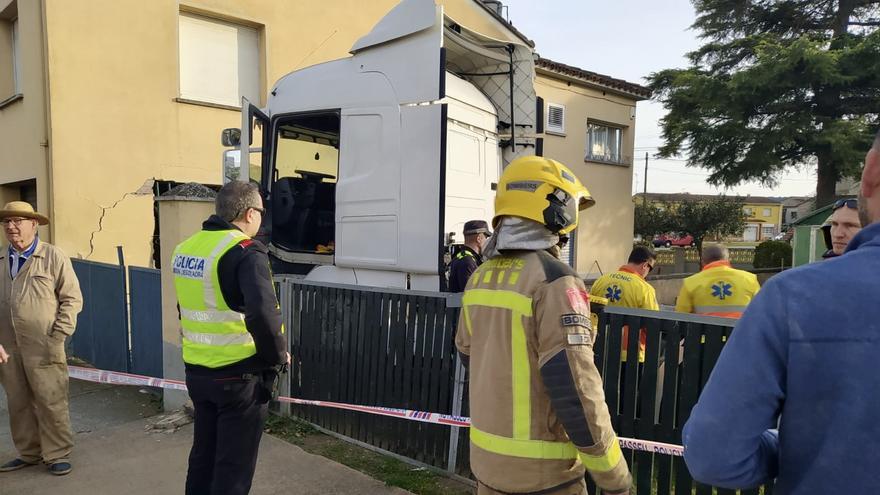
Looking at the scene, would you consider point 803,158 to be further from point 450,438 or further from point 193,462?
point 193,462

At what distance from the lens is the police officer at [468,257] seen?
14.9 ft

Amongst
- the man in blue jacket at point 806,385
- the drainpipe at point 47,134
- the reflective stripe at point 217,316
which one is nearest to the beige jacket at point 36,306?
the reflective stripe at point 217,316

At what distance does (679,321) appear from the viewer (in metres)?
2.96

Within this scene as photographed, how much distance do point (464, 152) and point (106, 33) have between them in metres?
6.87

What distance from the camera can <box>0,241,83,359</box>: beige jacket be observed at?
12.7 ft

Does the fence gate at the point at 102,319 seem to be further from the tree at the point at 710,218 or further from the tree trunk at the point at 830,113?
the tree at the point at 710,218

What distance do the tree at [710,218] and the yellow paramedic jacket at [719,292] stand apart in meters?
25.0

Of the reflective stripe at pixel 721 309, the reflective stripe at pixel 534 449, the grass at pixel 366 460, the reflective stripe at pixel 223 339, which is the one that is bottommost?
the grass at pixel 366 460

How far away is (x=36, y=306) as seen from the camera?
12.8ft

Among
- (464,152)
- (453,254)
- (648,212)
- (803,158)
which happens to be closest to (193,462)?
(453,254)

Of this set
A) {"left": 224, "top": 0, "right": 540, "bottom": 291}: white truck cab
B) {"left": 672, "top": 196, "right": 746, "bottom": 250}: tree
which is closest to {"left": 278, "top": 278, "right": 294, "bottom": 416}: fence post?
{"left": 224, "top": 0, "right": 540, "bottom": 291}: white truck cab

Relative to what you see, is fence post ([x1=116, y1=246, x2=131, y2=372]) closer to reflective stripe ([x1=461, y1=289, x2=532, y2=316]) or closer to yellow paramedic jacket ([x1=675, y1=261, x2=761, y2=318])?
reflective stripe ([x1=461, y1=289, x2=532, y2=316])

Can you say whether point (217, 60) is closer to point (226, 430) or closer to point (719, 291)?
point (226, 430)

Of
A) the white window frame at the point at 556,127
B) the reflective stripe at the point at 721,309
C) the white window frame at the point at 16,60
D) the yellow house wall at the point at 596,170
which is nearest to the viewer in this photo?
the reflective stripe at the point at 721,309
